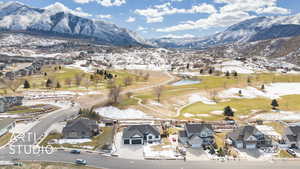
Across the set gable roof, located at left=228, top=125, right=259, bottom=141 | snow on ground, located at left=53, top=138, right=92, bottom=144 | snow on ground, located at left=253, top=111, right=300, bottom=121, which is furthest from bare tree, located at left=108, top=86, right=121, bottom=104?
snow on ground, located at left=253, top=111, right=300, bottom=121

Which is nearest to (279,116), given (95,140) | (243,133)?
(243,133)

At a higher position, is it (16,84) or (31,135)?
(16,84)

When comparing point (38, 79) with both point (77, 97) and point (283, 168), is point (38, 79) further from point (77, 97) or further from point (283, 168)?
point (283, 168)

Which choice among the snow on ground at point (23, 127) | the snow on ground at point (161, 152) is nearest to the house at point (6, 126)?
the snow on ground at point (23, 127)

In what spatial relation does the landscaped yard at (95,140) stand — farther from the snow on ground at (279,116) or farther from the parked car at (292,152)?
the snow on ground at (279,116)

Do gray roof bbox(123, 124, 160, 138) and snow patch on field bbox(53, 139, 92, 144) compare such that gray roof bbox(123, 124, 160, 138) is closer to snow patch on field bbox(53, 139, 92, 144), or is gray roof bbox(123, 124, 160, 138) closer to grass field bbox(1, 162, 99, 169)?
snow patch on field bbox(53, 139, 92, 144)

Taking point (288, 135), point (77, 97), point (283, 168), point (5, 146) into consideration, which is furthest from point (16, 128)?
point (288, 135)

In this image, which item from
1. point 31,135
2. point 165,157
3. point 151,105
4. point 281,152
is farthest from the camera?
point 151,105
